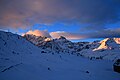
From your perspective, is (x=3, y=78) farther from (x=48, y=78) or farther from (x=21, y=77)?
(x=48, y=78)

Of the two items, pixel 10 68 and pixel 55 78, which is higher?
pixel 10 68

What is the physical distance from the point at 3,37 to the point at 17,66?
17298 millimetres

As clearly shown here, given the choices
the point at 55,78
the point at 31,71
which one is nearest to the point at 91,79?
the point at 55,78

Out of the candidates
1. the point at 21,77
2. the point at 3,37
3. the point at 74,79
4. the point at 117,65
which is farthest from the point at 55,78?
the point at 3,37

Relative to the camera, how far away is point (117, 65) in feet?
86.1

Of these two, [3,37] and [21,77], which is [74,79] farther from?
[3,37]

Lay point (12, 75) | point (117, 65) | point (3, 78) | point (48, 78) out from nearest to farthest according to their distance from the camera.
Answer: point (3, 78) → point (12, 75) → point (48, 78) → point (117, 65)

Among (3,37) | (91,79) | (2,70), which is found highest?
(3,37)

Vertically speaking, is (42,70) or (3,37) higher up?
(3,37)

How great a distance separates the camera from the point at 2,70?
14062 mm

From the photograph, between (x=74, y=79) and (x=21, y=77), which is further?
(x=74, y=79)

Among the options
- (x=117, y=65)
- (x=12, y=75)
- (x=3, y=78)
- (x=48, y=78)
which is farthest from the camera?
(x=117, y=65)

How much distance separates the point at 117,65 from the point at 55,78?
1500 cm

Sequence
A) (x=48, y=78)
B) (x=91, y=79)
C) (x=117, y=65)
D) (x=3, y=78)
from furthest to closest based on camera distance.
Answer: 1. (x=117, y=65)
2. (x=91, y=79)
3. (x=48, y=78)
4. (x=3, y=78)
